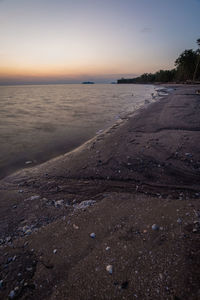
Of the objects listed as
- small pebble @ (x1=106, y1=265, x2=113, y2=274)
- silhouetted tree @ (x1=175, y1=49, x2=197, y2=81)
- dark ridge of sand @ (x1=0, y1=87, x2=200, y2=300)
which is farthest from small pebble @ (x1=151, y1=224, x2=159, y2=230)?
Answer: silhouetted tree @ (x1=175, y1=49, x2=197, y2=81)

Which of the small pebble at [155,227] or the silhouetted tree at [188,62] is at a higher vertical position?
the silhouetted tree at [188,62]

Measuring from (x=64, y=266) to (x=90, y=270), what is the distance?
0.46 m

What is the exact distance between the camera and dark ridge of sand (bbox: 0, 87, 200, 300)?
6.54ft

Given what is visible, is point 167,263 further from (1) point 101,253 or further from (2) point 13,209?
(2) point 13,209

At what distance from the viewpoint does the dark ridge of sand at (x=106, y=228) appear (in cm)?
199

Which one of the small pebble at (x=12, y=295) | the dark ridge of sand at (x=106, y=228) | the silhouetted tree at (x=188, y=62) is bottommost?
the small pebble at (x=12, y=295)

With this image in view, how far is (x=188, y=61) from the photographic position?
225 ft

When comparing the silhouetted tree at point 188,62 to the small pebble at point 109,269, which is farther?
the silhouetted tree at point 188,62

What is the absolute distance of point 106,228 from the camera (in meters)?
2.88

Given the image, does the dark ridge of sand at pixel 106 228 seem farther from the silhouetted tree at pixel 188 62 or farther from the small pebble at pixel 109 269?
the silhouetted tree at pixel 188 62

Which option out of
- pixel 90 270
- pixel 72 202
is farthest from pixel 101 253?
pixel 72 202

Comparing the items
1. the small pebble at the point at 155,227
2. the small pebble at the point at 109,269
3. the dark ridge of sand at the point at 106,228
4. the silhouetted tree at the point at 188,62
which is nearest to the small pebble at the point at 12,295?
the dark ridge of sand at the point at 106,228

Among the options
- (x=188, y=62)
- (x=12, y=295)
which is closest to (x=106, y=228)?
(x=12, y=295)

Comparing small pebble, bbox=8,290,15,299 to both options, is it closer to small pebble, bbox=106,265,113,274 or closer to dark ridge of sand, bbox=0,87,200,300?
dark ridge of sand, bbox=0,87,200,300
